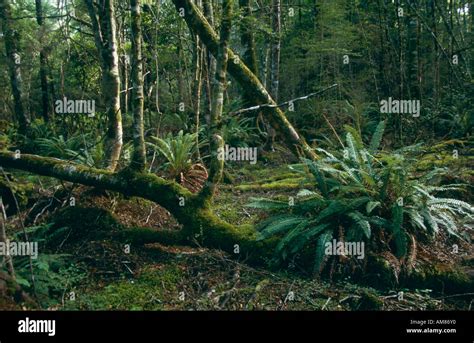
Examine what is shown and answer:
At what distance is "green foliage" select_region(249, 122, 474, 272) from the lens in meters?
5.12

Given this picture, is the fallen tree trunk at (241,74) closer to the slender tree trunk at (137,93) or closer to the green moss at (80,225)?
the slender tree trunk at (137,93)

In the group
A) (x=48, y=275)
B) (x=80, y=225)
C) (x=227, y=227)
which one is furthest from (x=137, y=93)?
(x=48, y=275)

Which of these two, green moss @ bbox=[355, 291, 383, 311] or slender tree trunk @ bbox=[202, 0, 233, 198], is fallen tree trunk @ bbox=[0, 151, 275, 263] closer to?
slender tree trunk @ bbox=[202, 0, 233, 198]

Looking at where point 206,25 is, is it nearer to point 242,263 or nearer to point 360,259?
point 242,263

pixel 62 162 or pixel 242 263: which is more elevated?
pixel 62 162

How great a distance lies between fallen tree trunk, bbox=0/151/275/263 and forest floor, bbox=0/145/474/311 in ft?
0.46

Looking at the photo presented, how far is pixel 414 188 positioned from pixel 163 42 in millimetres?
12488

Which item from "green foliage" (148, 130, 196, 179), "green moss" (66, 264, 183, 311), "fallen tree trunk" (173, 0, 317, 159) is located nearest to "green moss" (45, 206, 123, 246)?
"green moss" (66, 264, 183, 311)

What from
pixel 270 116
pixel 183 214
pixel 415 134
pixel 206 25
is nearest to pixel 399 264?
pixel 183 214

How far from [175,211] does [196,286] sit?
1.23 metres

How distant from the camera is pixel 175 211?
5.92 meters

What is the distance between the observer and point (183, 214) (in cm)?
582
